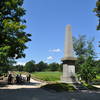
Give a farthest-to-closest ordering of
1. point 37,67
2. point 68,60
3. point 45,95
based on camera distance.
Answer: point 37,67 < point 68,60 < point 45,95

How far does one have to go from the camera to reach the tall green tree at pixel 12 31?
1708 cm

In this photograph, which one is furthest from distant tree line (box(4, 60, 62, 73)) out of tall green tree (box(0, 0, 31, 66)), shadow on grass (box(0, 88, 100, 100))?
shadow on grass (box(0, 88, 100, 100))

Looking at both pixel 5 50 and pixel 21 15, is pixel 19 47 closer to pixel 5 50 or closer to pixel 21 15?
pixel 5 50

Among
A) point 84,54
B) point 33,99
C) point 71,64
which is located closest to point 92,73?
point 71,64

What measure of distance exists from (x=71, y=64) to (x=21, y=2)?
868 centimetres

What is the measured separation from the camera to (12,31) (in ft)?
57.1

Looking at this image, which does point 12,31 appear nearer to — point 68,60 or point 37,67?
point 68,60

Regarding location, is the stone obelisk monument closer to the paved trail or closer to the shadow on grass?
the paved trail

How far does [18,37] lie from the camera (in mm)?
18359

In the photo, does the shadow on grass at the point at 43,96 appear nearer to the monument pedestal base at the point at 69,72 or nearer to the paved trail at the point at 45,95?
Result: the paved trail at the point at 45,95

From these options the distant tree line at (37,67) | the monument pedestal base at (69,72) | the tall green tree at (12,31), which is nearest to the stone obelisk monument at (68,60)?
the monument pedestal base at (69,72)

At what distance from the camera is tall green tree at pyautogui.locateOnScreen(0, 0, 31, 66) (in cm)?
1708

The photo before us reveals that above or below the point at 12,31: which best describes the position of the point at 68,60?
below

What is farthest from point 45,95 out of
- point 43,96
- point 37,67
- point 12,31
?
point 37,67
